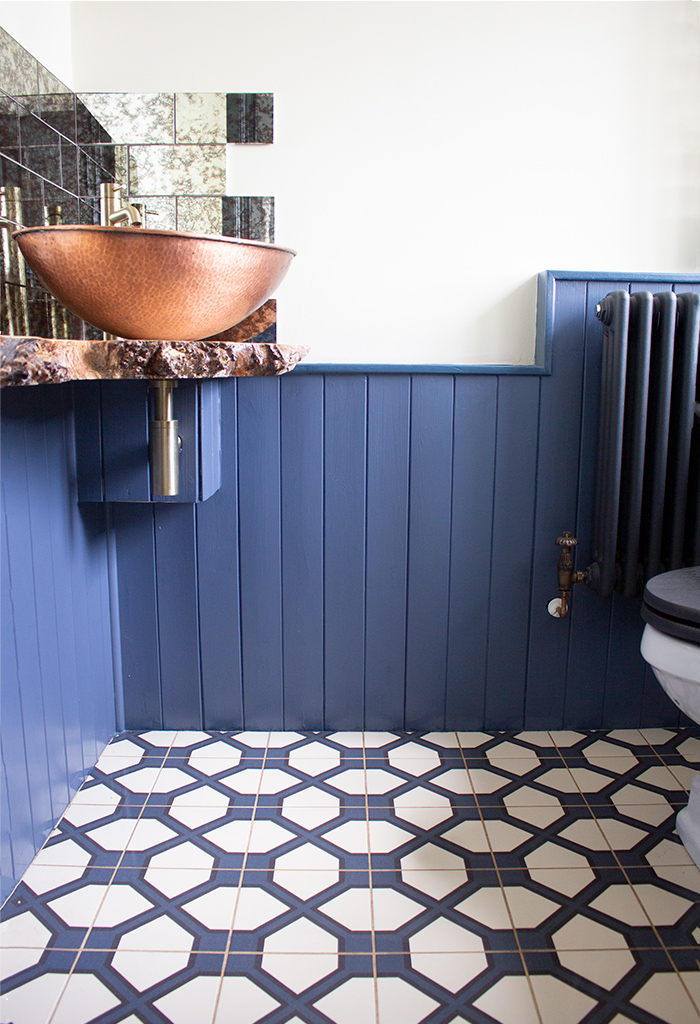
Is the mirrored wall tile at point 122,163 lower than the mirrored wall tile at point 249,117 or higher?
lower

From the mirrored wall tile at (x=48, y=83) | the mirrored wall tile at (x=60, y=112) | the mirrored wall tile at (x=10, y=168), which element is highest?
the mirrored wall tile at (x=48, y=83)

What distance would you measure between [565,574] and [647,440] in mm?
349

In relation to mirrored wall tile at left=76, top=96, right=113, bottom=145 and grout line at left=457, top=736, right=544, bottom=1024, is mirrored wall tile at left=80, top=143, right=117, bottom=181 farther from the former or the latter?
grout line at left=457, top=736, right=544, bottom=1024

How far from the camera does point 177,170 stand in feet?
5.83

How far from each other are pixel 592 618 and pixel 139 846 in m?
1.13

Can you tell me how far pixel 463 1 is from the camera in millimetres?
1751

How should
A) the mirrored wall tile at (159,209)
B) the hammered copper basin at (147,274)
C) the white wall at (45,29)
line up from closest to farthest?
the hammered copper basin at (147,274)
the white wall at (45,29)
the mirrored wall tile at (159,209)

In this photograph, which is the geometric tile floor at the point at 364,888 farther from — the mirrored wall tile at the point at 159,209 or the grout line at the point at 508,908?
the mirrored wall tile at the point at 159,209

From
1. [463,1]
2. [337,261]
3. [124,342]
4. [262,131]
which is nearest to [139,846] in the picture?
[124,342]

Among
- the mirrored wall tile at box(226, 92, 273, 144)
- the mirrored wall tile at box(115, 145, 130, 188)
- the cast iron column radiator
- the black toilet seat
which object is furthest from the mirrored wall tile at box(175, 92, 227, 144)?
the black toilet seat

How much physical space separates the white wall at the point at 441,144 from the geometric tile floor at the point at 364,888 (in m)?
0.96

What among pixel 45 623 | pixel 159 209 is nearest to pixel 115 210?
pixel 159 209

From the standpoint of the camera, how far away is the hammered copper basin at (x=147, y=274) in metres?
1.12

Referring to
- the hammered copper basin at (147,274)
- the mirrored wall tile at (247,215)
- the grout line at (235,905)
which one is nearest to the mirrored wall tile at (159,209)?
the mirrored wall tile at (247,215)
